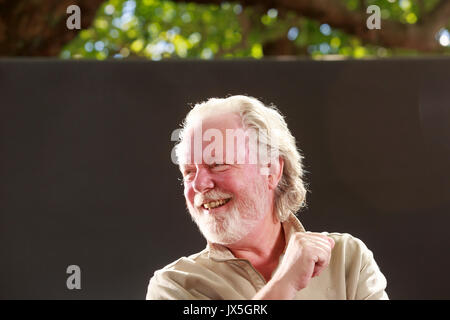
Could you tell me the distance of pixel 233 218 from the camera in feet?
4.58

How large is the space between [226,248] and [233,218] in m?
0.08

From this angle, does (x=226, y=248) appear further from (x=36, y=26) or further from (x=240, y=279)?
(x=36, y=26)

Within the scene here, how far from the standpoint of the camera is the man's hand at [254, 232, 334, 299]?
1.34 m

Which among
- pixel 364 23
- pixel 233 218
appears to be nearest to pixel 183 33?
pixel 364 23

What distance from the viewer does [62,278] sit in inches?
57.6

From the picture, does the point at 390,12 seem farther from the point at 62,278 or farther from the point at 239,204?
the point at 62,278

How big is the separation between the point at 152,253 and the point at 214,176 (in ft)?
0.89

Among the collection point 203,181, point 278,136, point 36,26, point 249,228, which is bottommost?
point 249,228

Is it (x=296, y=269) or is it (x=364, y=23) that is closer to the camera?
(x=296, y=269)

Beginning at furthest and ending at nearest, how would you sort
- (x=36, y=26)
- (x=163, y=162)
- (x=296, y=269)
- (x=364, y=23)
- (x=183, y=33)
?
→ (x=183, y=33)
(x=364, y=23)
(x=36, y=26)
(x=163, y=162)
(x=296, y=269)

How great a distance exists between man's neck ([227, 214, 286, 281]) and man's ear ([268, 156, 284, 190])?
8cm

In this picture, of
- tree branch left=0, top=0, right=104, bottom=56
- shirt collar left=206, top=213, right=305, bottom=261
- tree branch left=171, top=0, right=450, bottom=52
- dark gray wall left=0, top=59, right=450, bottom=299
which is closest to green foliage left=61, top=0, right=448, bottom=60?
tree branch left=171, top=0, right=450, bottom=52

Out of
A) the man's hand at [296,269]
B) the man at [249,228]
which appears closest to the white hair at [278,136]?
the man at [249,228]

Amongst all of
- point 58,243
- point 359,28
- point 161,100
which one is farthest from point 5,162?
point 359,28
